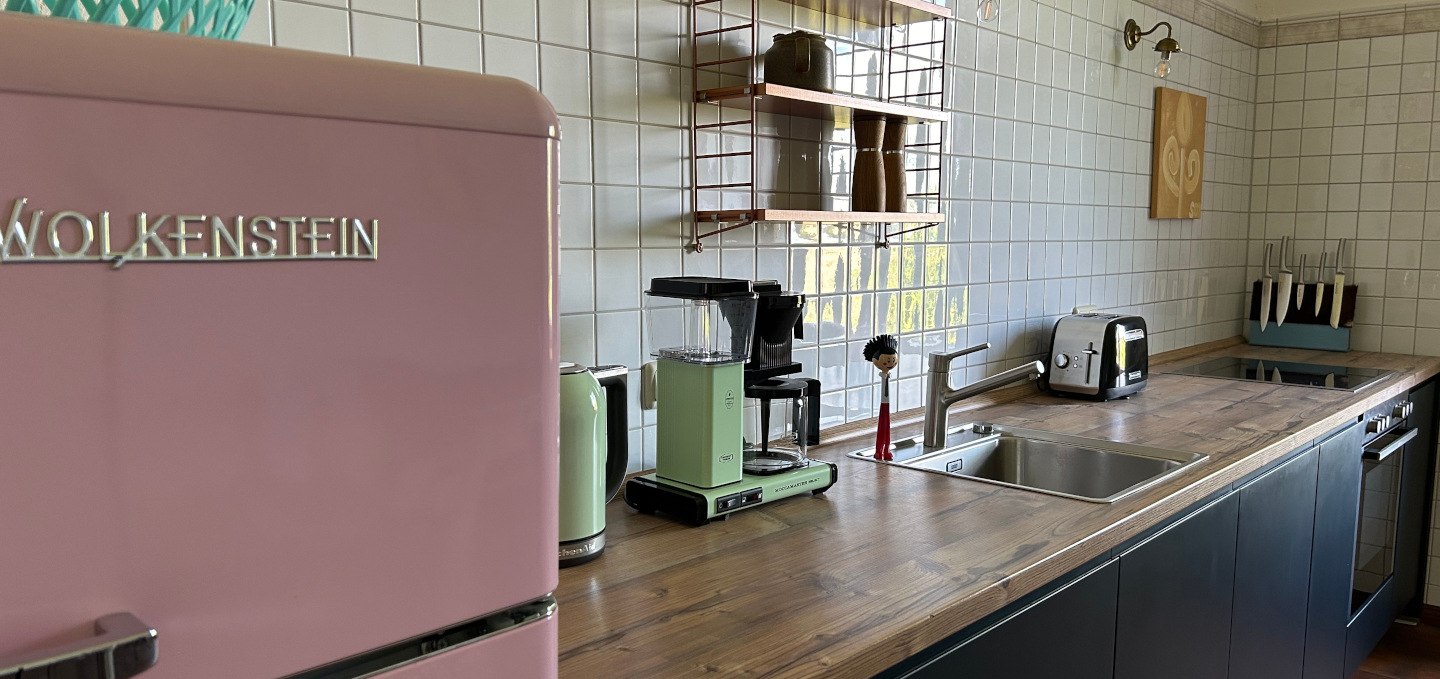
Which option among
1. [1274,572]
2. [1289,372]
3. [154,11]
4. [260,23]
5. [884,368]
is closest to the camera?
[154,11]

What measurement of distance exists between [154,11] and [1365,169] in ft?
13.4

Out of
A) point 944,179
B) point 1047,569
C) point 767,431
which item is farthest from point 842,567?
point 944,179

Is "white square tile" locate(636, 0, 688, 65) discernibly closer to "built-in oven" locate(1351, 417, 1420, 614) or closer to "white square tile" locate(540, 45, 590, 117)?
"white square tile" locate(540, 45, 590, 117)

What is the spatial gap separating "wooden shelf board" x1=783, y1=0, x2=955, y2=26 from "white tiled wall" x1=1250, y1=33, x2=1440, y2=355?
2.44 metres

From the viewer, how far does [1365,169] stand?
3.76m

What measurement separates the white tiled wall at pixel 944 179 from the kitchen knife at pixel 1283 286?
145 mm

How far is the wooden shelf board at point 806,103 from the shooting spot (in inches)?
68.3

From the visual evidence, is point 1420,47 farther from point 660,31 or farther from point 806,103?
point 660,31

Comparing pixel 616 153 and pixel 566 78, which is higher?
pixel 566 78

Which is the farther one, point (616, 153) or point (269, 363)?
point (616, 153)

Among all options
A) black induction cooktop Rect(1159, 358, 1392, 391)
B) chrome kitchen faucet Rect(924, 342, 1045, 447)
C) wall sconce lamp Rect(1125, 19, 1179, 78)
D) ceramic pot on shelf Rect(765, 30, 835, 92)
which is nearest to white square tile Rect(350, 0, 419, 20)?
ceramic pot on shelf Rect(765, 30, 835, 92)

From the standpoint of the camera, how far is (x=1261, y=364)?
11.1 ft

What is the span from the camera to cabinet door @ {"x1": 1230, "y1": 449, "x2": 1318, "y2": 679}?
208 centimetres

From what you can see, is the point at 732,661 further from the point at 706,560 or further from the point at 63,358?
the point at 63,358
